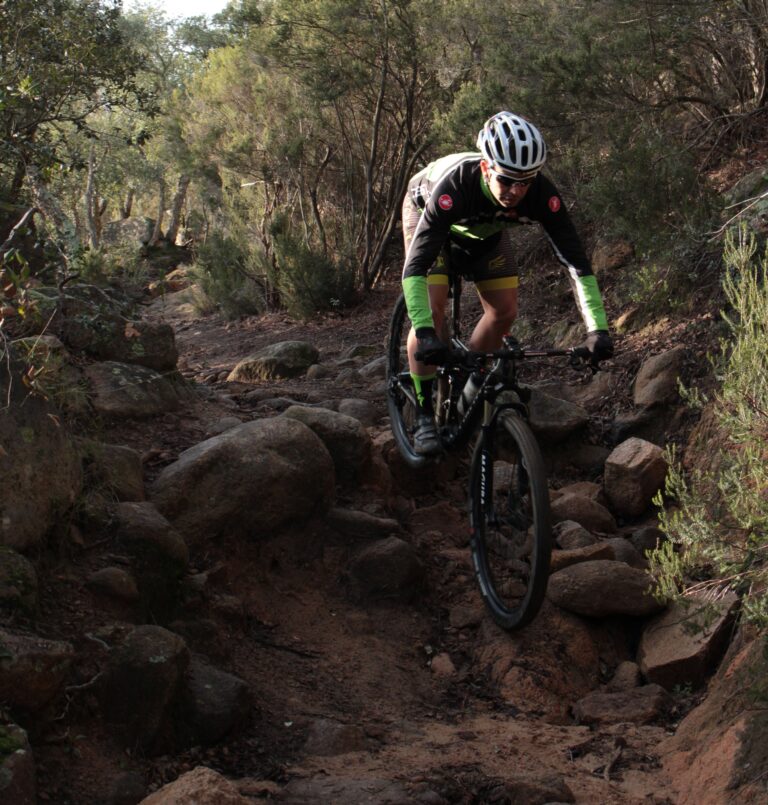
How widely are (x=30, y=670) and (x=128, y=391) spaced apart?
2.96 meters

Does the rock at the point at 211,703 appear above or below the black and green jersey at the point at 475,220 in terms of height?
below

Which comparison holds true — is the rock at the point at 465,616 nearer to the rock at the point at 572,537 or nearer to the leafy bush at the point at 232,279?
the rock at the point at 572,537

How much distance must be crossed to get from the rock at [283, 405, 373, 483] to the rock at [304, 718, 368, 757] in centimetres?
220

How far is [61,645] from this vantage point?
3.32 metres

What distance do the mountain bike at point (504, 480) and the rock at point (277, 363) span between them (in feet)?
13.7

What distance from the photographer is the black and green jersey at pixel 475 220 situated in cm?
462

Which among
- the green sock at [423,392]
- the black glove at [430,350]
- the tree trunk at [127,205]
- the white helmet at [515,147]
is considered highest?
the tree trunk at [127,205]

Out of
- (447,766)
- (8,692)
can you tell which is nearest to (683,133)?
(447,766)

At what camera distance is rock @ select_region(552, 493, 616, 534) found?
5.84m

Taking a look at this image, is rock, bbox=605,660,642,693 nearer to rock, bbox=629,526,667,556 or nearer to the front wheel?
the front wheel

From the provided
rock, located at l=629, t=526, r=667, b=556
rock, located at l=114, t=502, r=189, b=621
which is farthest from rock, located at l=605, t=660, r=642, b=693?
rock, located at l=114, t=502, r=189, b=621

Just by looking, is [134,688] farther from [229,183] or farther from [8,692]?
[229,183]

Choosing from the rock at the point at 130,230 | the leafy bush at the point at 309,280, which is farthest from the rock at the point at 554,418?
the rock at the point at 130,230

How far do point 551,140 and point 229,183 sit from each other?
26.4 feet
